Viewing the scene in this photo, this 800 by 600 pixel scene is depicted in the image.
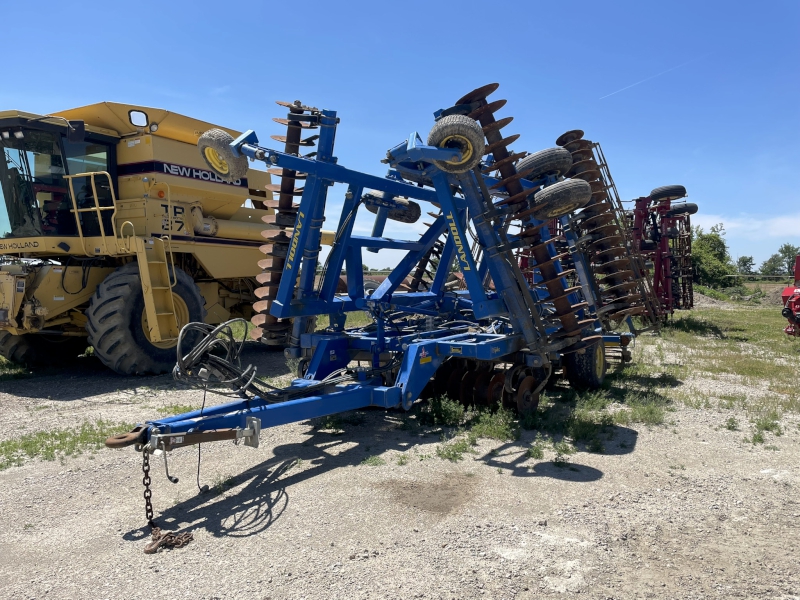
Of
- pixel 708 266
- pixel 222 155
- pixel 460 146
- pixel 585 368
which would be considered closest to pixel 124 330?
pixel 222 155

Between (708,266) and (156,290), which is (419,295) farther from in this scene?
(708,266)

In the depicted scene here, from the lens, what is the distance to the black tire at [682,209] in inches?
605

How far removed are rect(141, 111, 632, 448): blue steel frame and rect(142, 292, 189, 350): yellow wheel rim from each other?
3241 millimetres

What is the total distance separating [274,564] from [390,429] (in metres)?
2.72

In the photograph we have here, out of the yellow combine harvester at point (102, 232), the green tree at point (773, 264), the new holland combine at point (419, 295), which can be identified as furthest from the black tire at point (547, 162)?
the green tree at point (773, 264)

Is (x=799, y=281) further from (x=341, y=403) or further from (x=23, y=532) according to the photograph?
(x=23, y=532)

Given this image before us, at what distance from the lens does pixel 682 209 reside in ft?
50.4

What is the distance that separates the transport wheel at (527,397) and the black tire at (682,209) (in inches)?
430

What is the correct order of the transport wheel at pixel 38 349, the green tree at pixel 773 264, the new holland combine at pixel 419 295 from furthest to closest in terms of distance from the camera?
the green tree at pixel 773 264, the transport wheel at pixel 38 349, the new holland combine at pixel 419 295

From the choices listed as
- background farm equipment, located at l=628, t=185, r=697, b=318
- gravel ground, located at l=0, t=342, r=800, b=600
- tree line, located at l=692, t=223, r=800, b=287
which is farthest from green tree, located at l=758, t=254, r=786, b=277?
gravel ground, located at l=0, t=342, r=800, b=600

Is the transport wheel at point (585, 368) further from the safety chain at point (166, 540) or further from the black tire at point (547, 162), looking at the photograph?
the safety chain at point (166, 540)

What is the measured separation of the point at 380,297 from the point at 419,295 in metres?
1.09

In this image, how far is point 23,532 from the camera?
3.80 m

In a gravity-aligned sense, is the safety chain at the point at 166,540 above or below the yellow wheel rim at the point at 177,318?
below
